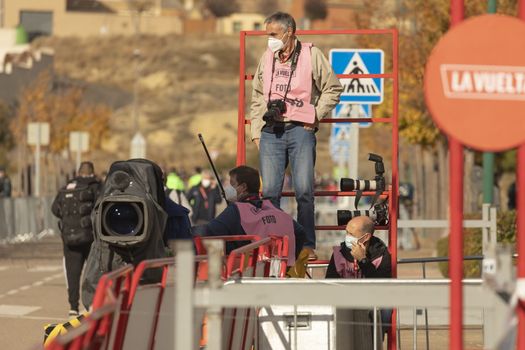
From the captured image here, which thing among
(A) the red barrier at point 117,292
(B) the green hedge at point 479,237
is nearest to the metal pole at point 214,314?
(A) the red barrier at point 117,292

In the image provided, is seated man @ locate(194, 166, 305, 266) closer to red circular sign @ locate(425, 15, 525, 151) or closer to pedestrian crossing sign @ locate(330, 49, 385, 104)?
red circular sign @ locate(425, 15, 525, 151)

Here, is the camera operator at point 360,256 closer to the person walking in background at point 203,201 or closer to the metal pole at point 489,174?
the metal pole at point 489,174

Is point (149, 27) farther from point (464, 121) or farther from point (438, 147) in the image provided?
point (464, 121)

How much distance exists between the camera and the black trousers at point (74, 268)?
18.1 metres

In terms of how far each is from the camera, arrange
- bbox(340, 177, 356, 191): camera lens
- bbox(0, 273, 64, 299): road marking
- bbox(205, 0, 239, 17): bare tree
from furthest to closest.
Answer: bbox(205, 0, 239, 17): bare tree < bbox(0, 273, 64, 299): road marking < bbox(340, 177, 356, 191): camera lens

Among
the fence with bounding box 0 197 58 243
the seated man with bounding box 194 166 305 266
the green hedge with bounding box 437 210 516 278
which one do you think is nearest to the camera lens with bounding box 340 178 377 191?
the seated man with bounding box 194 166 305 266

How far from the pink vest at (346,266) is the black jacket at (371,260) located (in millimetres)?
19

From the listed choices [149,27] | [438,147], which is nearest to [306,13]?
[149,27]

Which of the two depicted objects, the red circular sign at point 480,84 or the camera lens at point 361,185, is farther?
the camera lens at point 361,185

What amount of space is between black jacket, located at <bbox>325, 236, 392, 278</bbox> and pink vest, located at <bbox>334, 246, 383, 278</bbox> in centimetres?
2

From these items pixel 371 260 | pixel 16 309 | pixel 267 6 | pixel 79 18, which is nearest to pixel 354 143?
pixel 16 309

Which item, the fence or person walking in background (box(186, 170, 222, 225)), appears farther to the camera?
the fence

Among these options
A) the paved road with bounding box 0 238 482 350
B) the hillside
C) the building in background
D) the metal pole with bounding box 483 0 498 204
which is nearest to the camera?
the paved road with bounding box 0 238 482 350

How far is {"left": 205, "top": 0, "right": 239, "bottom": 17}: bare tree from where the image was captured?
177250 mm
